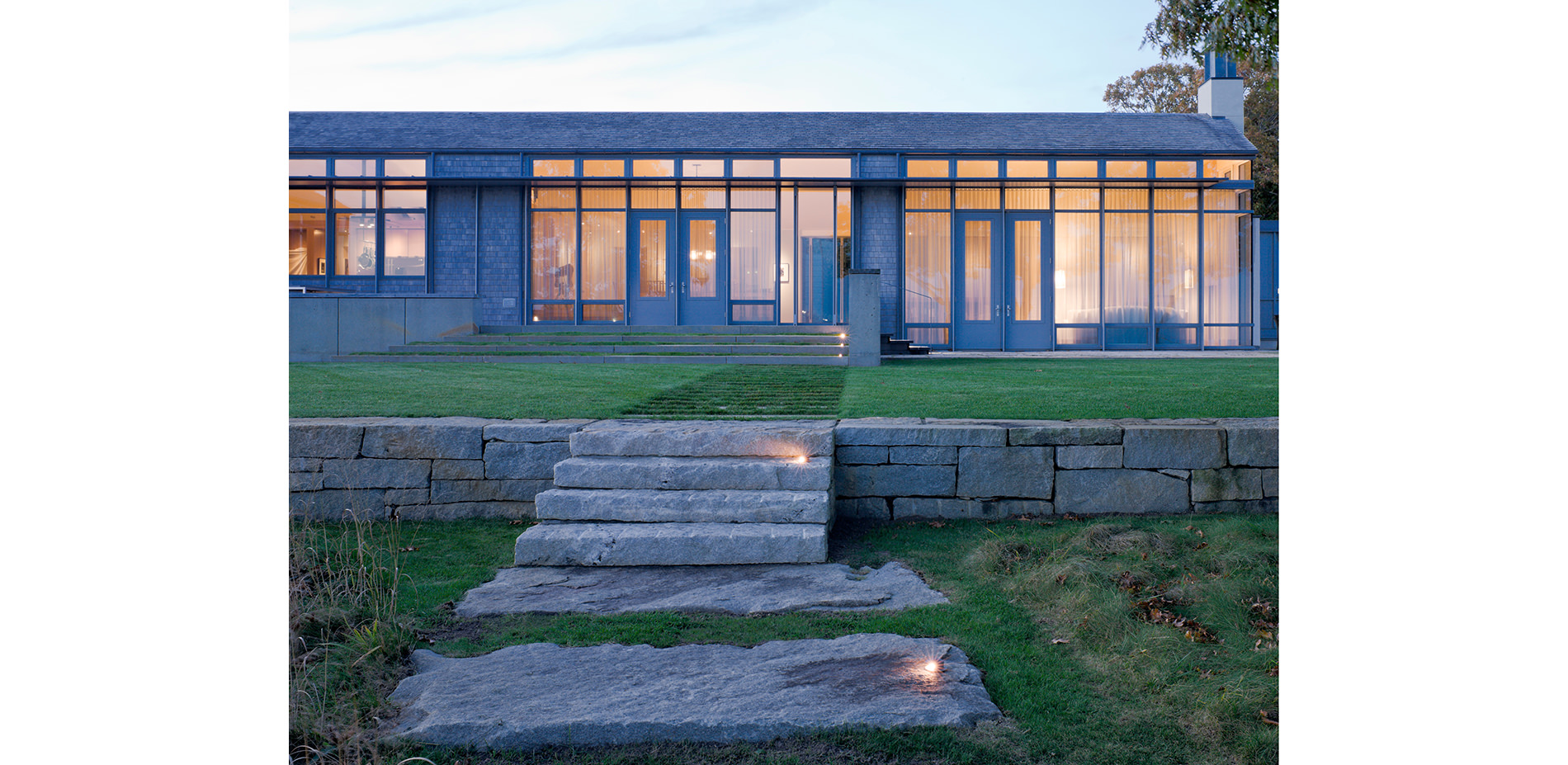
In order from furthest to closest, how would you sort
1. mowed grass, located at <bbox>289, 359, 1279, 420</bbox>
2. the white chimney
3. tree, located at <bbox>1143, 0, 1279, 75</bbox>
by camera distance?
the white chimney, mowed grass, located at <bbox>289, 359, 1279, 420</bbox>, tree, located at <bbox>1143, 0, 1279, 75</bbox>

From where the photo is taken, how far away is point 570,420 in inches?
225

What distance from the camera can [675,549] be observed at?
14.8 feet

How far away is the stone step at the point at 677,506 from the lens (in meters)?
4.73

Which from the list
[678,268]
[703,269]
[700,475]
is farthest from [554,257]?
[700,475]

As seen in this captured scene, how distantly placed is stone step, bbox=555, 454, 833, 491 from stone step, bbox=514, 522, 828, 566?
0.42m

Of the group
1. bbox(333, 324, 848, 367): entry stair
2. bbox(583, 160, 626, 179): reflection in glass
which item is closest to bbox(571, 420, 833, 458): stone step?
bbox(333, 324, 848, 367): entry stair

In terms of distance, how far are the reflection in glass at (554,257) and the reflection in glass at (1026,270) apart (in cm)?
872

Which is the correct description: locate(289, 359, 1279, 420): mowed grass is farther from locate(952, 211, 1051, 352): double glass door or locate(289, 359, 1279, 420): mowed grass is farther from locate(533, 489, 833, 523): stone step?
locate(952, 211, 1051, 352): double glass door

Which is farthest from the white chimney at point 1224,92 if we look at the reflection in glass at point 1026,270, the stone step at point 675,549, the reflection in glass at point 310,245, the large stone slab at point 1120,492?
the stone step at point 675,549

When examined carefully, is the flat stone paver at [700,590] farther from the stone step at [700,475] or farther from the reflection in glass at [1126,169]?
the reflection in glass at [1126,169]

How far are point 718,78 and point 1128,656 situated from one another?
63.6 feet

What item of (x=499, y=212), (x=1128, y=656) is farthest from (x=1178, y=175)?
(x=1128, y=656)

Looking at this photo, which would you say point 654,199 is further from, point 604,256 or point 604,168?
point 604,256

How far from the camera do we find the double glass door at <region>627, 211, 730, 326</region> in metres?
18.2
